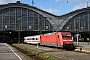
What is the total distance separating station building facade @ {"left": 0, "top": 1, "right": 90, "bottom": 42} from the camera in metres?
122

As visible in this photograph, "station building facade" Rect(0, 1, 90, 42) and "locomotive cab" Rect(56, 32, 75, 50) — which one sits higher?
"station building facade" Rect(0, 1, 90, 42)

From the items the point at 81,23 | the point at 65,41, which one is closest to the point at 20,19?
the point at 81,23

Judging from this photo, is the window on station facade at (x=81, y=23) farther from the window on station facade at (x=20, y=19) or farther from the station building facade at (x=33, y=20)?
the window on station facade at (x=20, y=19)

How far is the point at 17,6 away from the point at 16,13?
12.8ft

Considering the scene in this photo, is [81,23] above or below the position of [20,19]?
below

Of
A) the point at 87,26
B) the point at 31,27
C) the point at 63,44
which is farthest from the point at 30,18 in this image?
the point at 63,44

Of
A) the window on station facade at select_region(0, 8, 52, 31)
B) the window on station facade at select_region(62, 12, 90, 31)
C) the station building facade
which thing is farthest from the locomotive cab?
the window on station facade at select_region(62, 12, 90, 31)

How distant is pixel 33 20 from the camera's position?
124500 mm

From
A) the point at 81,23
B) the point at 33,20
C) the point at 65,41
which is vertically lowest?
the point at 65,41

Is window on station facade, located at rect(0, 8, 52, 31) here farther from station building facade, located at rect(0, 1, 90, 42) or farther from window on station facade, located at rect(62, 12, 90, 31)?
window on station facade, located at rect(62, 12, 90, 31)

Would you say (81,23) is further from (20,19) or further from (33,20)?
(20,19)

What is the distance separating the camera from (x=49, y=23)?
128000mm

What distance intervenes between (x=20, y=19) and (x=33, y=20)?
7208mm

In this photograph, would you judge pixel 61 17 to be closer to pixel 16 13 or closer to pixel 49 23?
pixel 49 23
